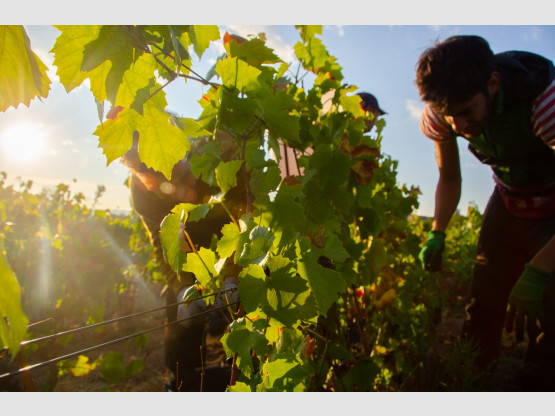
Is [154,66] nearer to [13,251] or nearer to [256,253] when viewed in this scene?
[256,253]

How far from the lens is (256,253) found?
22.2 inches

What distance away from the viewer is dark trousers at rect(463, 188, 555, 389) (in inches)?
98.6

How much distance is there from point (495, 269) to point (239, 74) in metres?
2.73

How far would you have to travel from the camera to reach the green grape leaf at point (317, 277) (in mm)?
653

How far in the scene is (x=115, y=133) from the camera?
2.01 ft

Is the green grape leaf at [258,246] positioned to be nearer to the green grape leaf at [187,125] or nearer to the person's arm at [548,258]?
the green grape leaf at [187,125]

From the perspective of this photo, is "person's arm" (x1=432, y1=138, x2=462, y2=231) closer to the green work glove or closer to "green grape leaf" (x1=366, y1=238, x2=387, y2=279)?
the green work glove

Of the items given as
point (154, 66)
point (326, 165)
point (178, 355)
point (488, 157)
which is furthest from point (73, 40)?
point (488, 157)

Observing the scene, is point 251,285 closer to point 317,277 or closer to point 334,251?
point 317,277

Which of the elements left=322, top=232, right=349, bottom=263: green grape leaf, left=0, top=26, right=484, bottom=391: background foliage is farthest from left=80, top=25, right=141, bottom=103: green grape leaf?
left=322, top=232, right=349, bottom=263: green grape leaf

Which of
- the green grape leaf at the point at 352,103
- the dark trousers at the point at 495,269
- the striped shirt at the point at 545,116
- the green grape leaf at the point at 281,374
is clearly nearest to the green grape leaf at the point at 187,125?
the green grape leaf at the point at 281,374

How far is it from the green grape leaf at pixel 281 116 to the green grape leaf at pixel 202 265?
11.9 inches

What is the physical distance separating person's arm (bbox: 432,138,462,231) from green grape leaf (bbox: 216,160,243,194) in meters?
2.47

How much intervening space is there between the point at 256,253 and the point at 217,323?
0.98m
